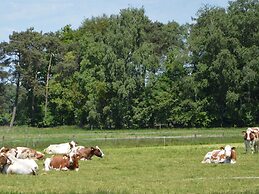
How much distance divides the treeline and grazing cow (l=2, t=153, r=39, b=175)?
50.7 meters

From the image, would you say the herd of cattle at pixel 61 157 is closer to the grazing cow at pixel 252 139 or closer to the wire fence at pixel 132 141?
the grazing cow at pixel 252 139

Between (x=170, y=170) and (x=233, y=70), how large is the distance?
165 ft

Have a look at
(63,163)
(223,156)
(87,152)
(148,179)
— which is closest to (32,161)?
(63,163)

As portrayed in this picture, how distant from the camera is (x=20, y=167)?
21.0 metres

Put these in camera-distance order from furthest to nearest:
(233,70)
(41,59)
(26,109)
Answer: (26,109), (41,59), (233,70)

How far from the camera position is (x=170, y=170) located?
69.5 feet

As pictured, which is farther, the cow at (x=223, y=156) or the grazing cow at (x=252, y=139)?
the grazing cow at (x=252, y=139)

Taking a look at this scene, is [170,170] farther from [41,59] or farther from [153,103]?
[41,59]

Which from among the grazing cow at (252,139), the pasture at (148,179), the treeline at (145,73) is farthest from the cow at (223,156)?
the treeline at (145,73)

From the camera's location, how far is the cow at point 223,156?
25.0m

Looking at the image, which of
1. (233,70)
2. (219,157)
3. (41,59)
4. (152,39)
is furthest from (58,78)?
(219,157)

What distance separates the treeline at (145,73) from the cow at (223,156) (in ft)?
144

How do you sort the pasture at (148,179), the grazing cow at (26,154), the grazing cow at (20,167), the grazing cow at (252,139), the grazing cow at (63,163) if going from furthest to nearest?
1. the grazing cow at (252,139)
2. the grazing cow at (26,154)
3. the grazing cow at (63,163)
4. the grazing cow at (20,167)
5. the pasture at (148,179)

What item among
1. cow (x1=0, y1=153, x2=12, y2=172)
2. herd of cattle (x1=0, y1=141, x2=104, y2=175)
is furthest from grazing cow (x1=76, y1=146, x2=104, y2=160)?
cow (x1=0, y1=153, x2=12, y2=172)
